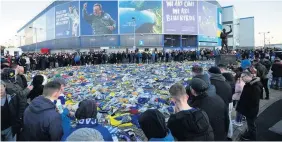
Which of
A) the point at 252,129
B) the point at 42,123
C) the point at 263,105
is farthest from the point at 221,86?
the point at 263,105

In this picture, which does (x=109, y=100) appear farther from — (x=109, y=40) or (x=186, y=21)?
(x=186, y=21)

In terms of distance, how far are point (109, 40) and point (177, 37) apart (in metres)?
16.2

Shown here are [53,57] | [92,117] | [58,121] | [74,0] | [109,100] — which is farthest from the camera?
[74,0]

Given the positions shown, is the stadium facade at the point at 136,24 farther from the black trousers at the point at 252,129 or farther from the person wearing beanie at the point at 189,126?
the person wearing beanie at the point at 189,126

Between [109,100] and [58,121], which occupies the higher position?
[58,121]

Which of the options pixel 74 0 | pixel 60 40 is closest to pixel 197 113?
pixel 74 0

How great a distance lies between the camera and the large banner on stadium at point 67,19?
Answer: 61806 mm

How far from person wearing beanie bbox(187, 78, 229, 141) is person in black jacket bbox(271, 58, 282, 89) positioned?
869cm

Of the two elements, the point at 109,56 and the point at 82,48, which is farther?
the point at 82,48

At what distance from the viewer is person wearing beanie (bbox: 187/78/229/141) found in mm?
3596

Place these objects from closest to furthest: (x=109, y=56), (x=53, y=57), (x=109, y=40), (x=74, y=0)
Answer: (x=53, y=57), (x=109, y=56), (x=109, y=40), (x=74, y=0)

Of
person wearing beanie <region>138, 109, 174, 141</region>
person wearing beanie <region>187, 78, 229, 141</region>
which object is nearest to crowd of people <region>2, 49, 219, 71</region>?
person wearing beanie <region>187, 78, 229, 141</region>

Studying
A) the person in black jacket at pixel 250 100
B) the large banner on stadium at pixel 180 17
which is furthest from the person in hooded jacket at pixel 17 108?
the large banner on stadium at pixel 180 17

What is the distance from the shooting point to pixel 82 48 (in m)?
60.9
